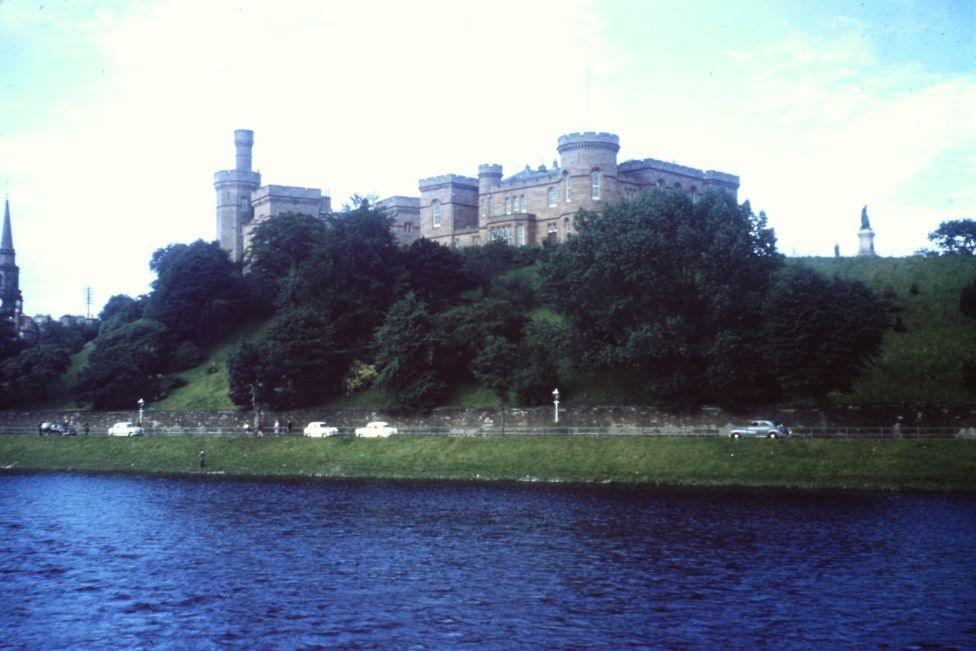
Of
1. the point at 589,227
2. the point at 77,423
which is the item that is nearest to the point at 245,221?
the point at 77,423

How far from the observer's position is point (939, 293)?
78.8 m

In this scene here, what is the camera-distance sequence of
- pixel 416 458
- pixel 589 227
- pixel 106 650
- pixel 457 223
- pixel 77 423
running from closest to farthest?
1. pixel 106 650
2. pixel 416 458
3. pixel 589 227
4. pixel 77 423
5. pixel 457 223

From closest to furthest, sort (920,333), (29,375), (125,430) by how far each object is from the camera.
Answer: (125,430) < (920,333) < (29,375)

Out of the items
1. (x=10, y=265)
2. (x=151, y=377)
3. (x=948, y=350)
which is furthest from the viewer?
(x=10, y=265)

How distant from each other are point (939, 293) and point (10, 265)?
115m

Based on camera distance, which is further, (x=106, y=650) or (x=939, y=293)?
(x=939, y=293)

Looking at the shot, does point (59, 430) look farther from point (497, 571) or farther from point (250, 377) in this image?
point (497, 571)

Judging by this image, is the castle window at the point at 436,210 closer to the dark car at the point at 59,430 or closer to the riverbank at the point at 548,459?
the dark car at the point at 59,430

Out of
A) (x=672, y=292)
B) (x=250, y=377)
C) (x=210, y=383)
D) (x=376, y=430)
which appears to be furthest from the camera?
(x=210, y=383)

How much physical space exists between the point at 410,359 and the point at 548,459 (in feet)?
55.6

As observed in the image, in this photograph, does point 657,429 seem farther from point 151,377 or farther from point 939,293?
point 151,377

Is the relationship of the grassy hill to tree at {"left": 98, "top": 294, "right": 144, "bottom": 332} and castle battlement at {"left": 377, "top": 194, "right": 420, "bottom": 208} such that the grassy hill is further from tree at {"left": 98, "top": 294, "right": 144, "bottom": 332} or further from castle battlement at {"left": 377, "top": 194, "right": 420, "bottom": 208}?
castle battlement at {"left": 377, "top": 194, "right": 420, "bottom": 208}

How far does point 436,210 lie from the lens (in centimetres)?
10625

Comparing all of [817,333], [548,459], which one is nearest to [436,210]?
[548,459]
